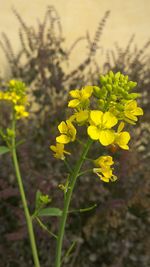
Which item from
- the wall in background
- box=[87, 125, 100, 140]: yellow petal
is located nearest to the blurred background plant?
box=[87, 125, 100, 140]: yellow petal

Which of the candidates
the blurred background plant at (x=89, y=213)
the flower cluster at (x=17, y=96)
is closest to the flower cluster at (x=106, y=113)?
the flower cluster at (x=17, y=96)

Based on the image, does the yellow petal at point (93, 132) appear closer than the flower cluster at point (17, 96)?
Yes

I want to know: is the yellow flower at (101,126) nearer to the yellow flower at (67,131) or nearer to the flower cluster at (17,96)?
the yellow flower at (67,131)

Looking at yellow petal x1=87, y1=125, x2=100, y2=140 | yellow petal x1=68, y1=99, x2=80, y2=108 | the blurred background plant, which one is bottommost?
the blurred background plant

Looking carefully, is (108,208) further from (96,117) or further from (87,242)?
(96,117)

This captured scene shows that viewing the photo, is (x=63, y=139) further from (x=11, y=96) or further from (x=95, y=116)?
(x=11, y=96)

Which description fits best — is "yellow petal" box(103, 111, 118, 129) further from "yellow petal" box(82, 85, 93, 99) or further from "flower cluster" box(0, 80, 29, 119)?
"flower cluster" box(0, 80, 29, 119)

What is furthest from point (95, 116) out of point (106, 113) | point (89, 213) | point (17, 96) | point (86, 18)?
point (86, 18)

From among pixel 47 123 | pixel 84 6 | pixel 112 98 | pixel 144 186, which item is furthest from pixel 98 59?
pixel 112 98
